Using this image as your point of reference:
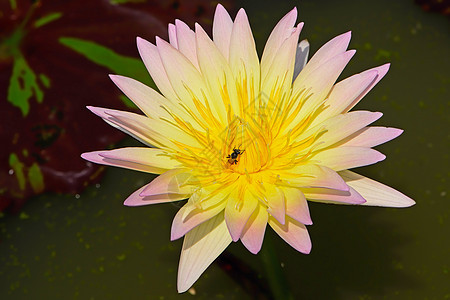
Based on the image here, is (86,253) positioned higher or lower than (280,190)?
lower

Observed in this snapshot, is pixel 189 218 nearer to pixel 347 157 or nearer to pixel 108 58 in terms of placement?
pixel 347 157

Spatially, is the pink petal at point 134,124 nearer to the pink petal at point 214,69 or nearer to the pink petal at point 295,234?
the pink petal at point 214,69

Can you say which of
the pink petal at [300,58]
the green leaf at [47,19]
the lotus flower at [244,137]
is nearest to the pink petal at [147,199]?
the lotus flower at [244,137]

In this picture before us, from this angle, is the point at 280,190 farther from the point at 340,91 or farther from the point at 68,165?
the point at 68,165

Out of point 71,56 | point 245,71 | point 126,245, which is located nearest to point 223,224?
point 245,71

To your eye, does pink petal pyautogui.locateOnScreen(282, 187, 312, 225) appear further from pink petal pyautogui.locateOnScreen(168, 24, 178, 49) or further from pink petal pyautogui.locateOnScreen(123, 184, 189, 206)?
pink petal pyautogui.locateOnScreen(168, 24, 178, 49)

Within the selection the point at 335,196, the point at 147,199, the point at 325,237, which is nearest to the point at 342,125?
the point at 335,196
